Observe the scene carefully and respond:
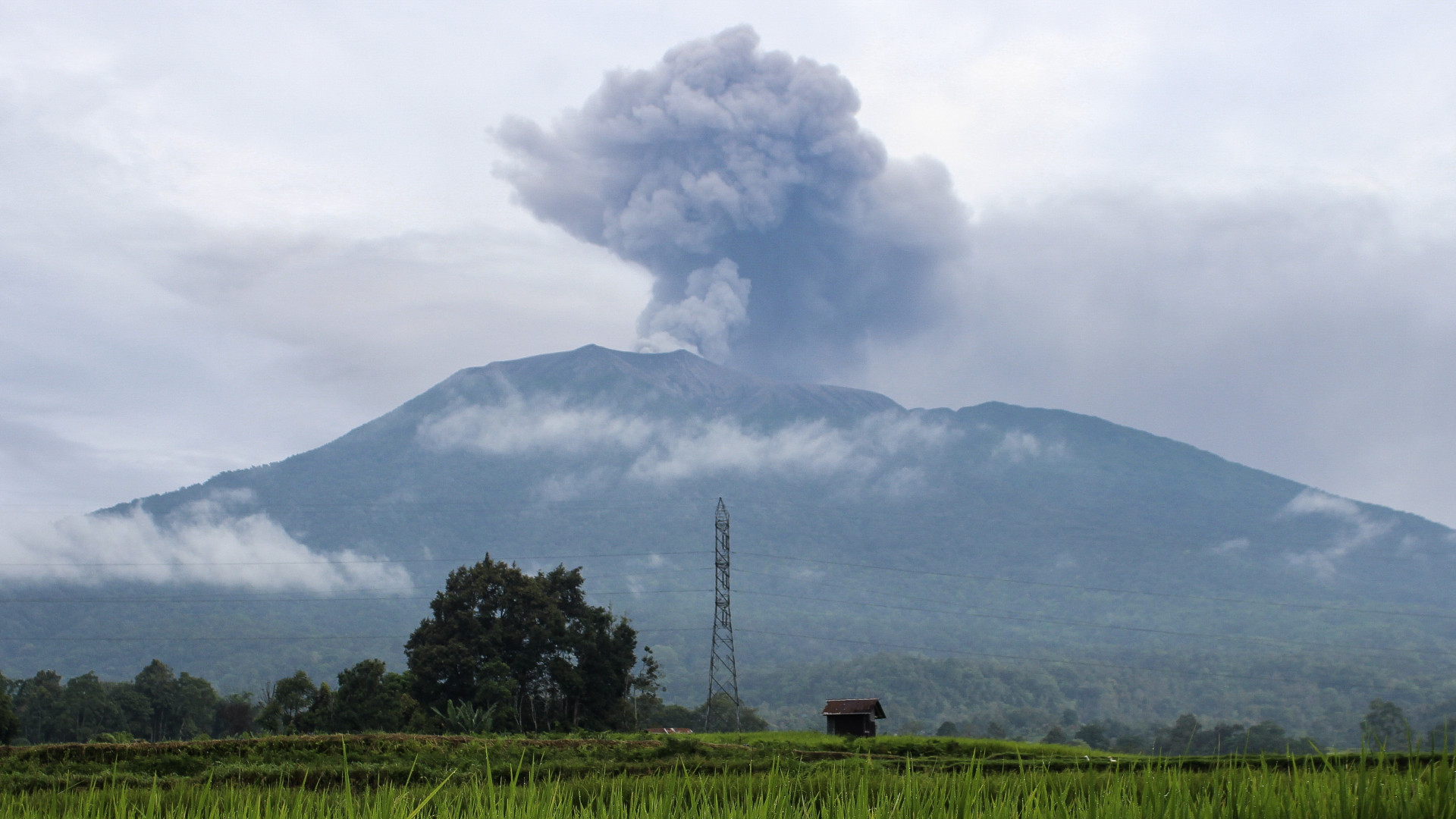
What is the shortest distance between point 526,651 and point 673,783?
1903 inches

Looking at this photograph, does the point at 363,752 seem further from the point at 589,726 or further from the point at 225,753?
the point at 589,726

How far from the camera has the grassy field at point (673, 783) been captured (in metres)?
3.68

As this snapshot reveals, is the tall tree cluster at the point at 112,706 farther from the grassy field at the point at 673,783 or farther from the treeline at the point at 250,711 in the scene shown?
the grassy field at the point at 673,783

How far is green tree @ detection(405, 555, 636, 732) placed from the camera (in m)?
48.8

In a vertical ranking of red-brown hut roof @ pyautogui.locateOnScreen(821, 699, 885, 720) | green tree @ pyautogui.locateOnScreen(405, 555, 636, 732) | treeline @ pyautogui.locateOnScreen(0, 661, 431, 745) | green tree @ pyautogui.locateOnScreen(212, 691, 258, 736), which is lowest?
green tree @ pyautogui.locateOnScreen(212, 691, 258, 736)

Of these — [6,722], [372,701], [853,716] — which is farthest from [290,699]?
[853,716]

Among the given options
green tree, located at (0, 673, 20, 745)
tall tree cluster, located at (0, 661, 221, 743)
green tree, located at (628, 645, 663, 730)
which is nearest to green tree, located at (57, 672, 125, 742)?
tall tree cluster, located at (0, 661, 221, 743)

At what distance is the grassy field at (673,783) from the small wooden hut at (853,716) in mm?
8658

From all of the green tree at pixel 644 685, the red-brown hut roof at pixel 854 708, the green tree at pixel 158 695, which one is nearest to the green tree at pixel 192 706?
the green tree at pixel 158 695

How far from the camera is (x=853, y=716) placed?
4762cm

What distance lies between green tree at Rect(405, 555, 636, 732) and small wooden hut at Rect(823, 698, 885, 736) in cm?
1180

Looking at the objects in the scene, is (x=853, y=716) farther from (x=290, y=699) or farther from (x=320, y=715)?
(x=290, y=699)

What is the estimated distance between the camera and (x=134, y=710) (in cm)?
6962

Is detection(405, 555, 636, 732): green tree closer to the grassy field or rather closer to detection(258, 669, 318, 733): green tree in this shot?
detection(258, 669, 318, 733): green tree
